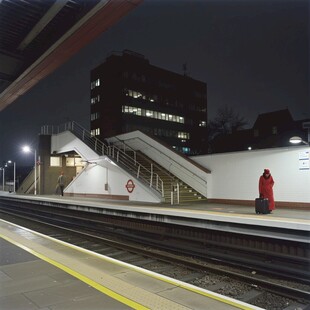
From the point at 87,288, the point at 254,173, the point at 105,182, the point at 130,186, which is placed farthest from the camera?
the point at 105,182

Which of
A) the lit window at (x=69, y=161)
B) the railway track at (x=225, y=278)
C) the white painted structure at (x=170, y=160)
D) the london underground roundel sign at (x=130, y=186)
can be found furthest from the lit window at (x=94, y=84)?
the railway track at (x=225, y=278)

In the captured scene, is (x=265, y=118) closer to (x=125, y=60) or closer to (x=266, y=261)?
(x=125, y=60)

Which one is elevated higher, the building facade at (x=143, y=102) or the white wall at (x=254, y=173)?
the building facade at (x=143, y=102)

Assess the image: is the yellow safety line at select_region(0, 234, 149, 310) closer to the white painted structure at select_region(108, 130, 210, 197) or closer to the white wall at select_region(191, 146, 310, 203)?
the white wall at select_region(191, 146, 310, 203)

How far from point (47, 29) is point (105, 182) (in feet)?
52.3

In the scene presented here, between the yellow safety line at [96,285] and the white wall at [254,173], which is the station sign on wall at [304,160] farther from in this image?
the yellow safety line at [96,285]

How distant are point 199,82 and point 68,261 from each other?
248 feet

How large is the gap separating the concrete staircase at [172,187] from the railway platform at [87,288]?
8.61 m

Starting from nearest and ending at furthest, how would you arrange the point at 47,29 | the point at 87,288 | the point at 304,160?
the point at 87,288 < the point at 47,29 < the point at 304,160

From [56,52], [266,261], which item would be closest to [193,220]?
[266,261]

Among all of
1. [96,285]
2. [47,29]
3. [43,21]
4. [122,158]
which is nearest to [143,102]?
[122,158]

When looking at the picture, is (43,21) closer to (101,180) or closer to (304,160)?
(304,160)

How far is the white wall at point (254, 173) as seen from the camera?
1288 cm

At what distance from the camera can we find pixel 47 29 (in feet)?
17.7
